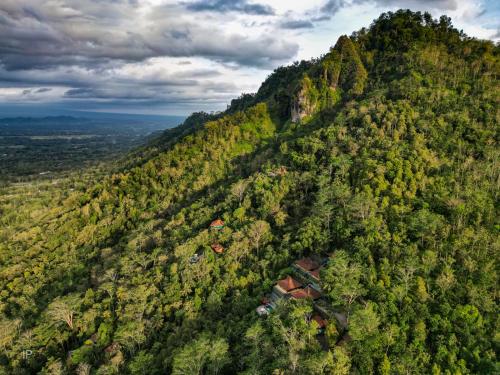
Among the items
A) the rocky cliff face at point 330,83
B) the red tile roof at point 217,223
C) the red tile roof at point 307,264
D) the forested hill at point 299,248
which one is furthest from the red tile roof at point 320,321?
the rocky cliff face at point 330,83

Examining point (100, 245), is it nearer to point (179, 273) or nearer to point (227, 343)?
point (179, 273)

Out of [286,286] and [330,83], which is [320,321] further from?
[330,83]

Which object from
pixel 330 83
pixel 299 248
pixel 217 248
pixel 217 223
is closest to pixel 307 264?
pixel 299 248

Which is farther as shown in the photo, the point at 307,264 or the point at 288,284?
the point at 307,264

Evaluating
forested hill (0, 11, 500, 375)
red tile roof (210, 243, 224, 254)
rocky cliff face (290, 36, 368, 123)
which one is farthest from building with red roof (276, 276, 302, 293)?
rocky cliff face (290, 36, 368, 123)

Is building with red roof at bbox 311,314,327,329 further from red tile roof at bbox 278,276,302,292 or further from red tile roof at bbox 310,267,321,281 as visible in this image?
red tile roof at bbox 310,267,321,281

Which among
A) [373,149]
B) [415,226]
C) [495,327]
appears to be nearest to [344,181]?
[373,149]
